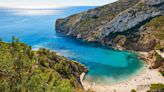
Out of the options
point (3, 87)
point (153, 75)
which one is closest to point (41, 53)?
point (153, 75)

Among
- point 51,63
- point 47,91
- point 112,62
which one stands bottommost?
point 112,62

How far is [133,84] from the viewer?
130 metres

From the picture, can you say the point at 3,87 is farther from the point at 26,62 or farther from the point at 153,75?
the point at 153,75

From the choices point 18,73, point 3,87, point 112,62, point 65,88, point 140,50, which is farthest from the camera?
point 140,50

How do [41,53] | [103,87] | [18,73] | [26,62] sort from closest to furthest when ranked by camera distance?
[18,73] < [26,62] < [103,87] < [41,53]

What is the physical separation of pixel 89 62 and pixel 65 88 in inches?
5109

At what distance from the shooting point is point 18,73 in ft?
158

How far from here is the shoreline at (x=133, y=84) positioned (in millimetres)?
122750

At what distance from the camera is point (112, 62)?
17162 centimetres

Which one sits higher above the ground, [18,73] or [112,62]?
[18,73]

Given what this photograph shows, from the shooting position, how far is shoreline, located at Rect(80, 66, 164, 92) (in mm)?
122750

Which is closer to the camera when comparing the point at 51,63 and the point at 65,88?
the point at 65,88

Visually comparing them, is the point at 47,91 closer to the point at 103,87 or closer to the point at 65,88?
the point at 65,88

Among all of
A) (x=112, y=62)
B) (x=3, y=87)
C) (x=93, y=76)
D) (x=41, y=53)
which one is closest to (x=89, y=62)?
(x=112, y=62)
